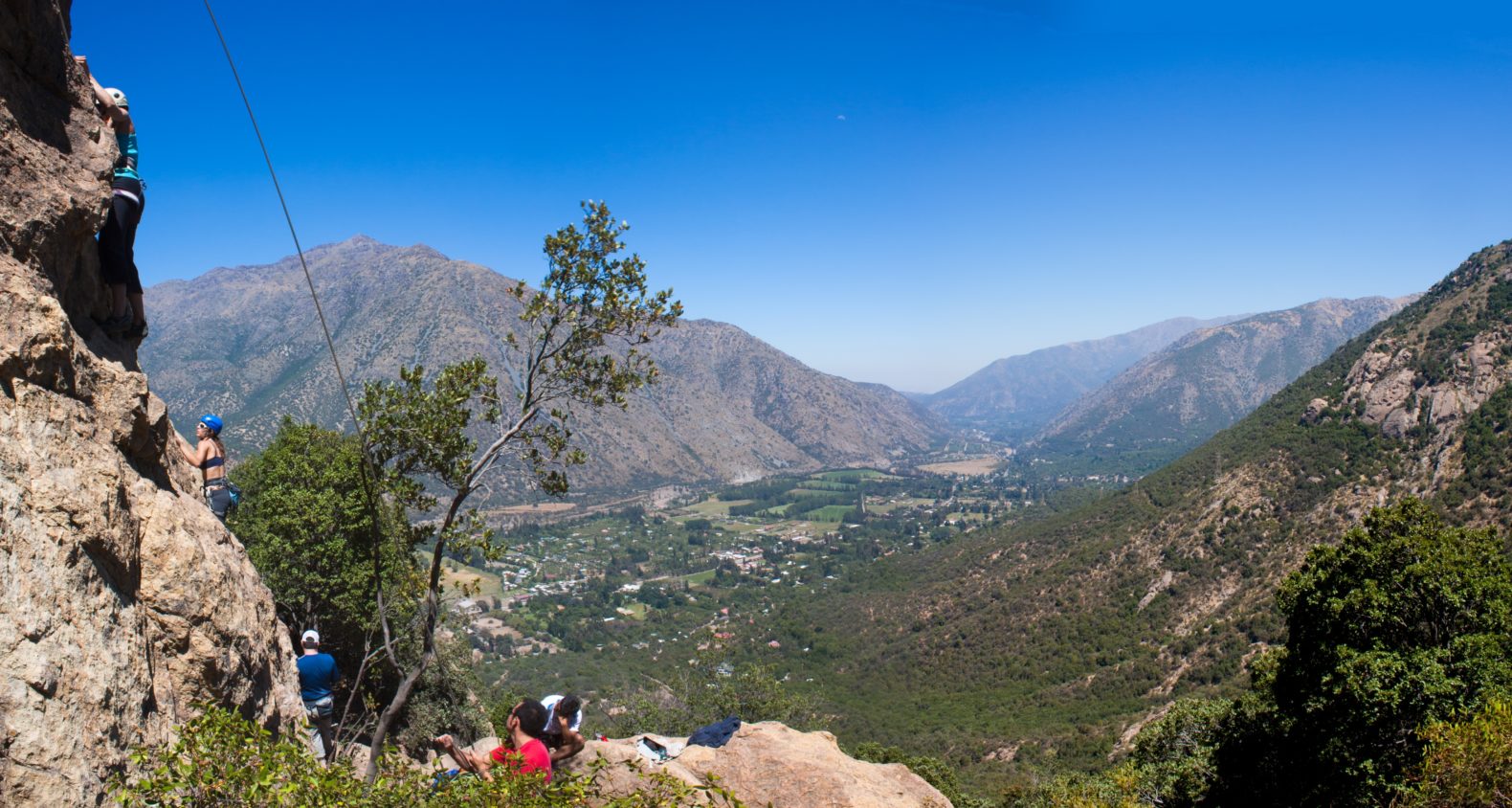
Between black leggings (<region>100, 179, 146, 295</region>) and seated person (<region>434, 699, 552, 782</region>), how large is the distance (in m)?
7.25

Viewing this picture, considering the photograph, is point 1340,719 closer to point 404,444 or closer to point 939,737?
point 404,444

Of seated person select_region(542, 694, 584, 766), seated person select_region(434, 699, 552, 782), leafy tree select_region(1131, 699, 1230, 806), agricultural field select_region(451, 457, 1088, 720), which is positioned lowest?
agricultural field select_region(451, 457, 1088, 720)

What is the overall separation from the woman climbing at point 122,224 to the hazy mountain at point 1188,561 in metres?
48.0

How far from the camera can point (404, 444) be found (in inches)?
402

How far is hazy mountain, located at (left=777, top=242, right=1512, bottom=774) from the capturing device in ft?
154

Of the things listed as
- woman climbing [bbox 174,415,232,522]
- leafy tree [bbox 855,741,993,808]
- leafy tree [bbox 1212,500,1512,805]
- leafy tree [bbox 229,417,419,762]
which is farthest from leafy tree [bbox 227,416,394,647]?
leafy tree [bbox 1212,500,1512,805]

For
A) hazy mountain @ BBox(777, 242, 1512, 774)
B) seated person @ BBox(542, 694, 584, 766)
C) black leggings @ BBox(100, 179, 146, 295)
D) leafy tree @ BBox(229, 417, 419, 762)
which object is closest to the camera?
seated person @ BBox(542, 694, 584, 766)

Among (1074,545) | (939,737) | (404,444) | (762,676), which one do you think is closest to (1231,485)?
(1074,545)

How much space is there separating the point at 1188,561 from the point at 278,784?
67.7 metres

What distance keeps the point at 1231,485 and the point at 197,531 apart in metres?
77.0

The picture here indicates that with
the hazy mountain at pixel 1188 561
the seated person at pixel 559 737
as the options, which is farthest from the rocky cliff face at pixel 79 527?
the hazy mountain at pixel 1188 561

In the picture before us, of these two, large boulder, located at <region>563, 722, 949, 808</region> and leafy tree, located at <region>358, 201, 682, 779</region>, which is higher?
leafy tree, located at <region>358, 201, 682, 779</region>

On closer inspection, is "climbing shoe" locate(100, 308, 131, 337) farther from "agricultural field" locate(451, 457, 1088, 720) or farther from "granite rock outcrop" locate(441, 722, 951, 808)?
"agricultural field" locate(451, 457, 1088, 720)

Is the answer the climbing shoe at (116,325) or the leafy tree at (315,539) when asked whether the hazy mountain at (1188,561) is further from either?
the climbing shoe at (116,325)
